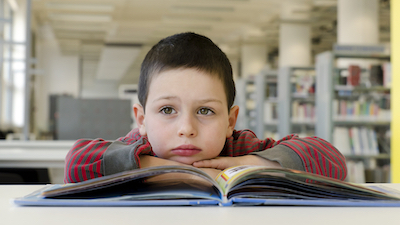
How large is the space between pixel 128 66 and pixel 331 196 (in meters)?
16.7

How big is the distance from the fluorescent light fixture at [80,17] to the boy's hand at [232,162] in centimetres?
919

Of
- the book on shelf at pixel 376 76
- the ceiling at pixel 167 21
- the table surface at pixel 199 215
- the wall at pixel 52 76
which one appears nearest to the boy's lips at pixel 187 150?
the table surface at pixel 199 215

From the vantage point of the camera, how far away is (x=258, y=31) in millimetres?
10797

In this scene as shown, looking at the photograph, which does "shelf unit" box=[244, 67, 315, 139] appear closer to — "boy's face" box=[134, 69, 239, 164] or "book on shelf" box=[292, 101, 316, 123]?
"book on shelf" box=[292, 101, 316, 123]

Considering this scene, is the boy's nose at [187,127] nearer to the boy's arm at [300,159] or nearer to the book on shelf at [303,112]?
the boy's arm at [300,159]

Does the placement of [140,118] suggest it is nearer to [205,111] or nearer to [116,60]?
[205,111]

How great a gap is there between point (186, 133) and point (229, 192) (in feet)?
0.92

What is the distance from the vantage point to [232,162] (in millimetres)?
933

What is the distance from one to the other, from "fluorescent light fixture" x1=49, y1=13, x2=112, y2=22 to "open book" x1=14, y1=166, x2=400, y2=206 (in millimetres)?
9429

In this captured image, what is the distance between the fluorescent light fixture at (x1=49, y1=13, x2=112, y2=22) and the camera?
944 centimetres

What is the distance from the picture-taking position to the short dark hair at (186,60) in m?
0.97

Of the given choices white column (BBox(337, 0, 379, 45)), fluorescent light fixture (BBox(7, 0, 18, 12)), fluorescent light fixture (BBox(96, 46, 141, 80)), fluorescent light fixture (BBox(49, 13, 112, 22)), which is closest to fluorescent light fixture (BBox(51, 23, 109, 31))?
fluorescent light fixture (BBox(49, 13, 112, 22))

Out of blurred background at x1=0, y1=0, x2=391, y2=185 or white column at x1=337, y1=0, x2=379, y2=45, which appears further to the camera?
white column at x1=337, y1=0, x2=379, y2=45

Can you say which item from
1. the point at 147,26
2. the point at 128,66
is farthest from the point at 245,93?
the point at 128,66
